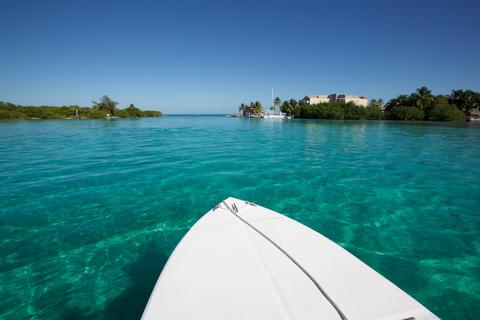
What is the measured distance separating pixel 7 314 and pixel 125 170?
901cm

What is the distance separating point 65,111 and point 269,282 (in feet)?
410

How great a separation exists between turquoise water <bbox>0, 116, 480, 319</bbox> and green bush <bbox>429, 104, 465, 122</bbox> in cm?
7332

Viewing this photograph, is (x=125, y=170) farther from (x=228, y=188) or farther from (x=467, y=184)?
(x=467, y=184)

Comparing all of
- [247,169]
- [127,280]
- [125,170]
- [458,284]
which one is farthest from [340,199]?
[125,170]

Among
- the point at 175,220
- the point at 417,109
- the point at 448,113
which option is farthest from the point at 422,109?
the point at 175,220

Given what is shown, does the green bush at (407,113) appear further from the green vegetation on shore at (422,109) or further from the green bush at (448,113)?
the green bush at (448,113)

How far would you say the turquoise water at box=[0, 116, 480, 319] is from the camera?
413 cm

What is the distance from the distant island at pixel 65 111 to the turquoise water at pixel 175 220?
98464 mm

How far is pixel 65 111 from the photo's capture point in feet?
316

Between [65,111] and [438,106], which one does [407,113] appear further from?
[65,111]

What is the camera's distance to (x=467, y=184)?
32.7ft

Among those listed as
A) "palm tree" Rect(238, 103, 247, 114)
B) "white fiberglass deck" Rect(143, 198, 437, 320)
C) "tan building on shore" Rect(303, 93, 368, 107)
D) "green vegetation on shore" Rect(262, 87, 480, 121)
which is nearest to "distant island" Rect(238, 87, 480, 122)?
"green vegetation on shore" Rect(262, 87, 480, 121)

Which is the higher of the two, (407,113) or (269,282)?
(407,113)

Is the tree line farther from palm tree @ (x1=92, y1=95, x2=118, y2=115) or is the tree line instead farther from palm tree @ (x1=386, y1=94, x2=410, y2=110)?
palm tree @ (x1=92, y1=95, x2=118, y2=115)
